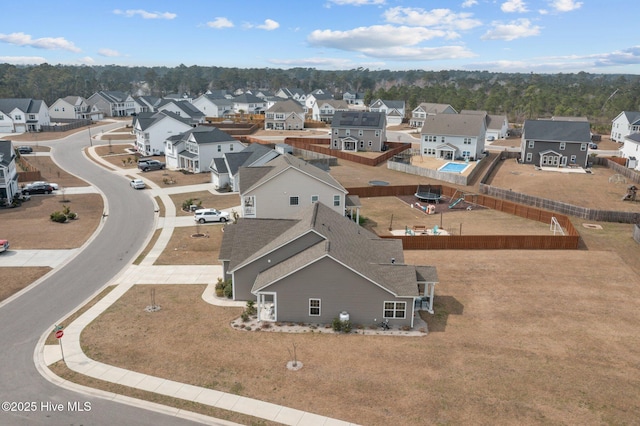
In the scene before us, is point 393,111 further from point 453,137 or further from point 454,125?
point 453,137

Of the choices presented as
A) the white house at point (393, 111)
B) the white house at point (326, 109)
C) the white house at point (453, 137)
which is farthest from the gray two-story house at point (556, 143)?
the white house at point (326, 109)

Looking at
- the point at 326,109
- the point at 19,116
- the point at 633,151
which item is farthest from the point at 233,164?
the point at 326,109

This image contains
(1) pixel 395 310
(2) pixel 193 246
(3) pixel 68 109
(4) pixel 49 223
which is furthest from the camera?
(3) pixel 68 109

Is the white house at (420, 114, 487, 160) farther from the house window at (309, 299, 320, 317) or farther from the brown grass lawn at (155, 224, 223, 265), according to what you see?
the house window at (309, 299, 320, 317)

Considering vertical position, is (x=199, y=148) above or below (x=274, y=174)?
below

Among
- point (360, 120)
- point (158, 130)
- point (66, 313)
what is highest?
point (360, 120)

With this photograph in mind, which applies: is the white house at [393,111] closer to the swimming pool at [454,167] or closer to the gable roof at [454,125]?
the gable roof at [454,125]

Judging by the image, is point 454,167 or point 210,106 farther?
point 210,106

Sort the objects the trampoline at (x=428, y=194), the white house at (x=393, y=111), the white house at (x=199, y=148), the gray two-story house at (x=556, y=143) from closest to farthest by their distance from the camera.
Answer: the trampoline at (x=428, y=194) → the white house at (x=199, y=148) → the gray two-story house at (x=556, y=143) → the white house at (x=393, y=111)
